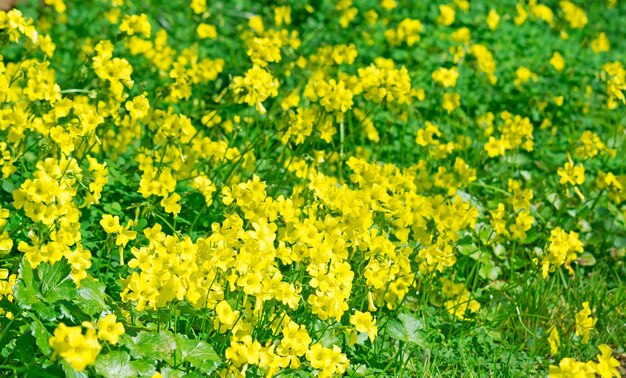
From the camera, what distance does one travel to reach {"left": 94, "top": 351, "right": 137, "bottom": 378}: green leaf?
216 cm

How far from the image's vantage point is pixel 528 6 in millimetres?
6805

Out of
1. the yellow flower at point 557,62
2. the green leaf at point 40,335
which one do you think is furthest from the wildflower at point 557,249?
the yellow flower at point 557,62

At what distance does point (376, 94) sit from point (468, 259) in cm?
73

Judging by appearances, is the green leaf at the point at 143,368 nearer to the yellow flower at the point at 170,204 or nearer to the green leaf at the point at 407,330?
the yellow flower at the point at 170,204

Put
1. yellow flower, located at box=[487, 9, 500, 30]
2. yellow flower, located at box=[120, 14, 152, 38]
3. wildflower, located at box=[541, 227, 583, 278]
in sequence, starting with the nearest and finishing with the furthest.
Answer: wildflower, located at box=[541, 227, 583, 278], yellow flower, located at box=[120, 14, 152, 38], yellow flower, located at box=[487, 9, 500, 30]

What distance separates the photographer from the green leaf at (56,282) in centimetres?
236

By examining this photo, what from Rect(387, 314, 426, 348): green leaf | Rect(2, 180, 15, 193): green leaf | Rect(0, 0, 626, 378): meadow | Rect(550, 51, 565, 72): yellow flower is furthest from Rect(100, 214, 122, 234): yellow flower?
Rect(550, 51, 565, 72): yellow flower

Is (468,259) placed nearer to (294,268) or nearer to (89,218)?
(294,268)

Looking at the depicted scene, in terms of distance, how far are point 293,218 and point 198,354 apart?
53 centimetres

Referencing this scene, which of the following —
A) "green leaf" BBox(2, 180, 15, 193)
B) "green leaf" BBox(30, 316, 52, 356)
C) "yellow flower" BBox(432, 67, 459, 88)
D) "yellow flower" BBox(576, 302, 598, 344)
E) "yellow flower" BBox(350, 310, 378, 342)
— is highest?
"green leaf" BBox(30, 316, 52, 356)

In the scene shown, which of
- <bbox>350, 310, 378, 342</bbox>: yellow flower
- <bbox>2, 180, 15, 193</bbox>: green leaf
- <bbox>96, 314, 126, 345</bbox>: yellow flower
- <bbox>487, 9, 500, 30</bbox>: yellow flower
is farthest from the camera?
<bbox>487, 9, 500, 30</bbox>: yellow flower

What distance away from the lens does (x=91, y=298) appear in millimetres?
2395

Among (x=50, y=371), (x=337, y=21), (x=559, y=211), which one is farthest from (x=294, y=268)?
(x=337, y=21)

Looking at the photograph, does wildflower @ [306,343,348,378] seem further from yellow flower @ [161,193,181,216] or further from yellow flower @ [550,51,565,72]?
yellow flower @ [550,51,565,72]
